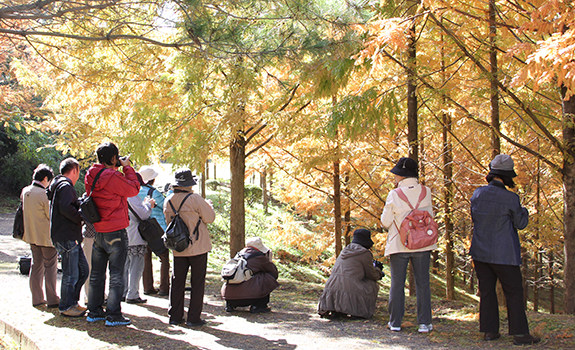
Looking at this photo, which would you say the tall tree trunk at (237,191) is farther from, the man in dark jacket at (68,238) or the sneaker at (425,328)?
the sneaker at (425,328)

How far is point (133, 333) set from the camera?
448 cm

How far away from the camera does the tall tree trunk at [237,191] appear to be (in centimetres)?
859

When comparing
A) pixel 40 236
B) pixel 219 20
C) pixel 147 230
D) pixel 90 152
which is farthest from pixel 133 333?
pixel 90 152

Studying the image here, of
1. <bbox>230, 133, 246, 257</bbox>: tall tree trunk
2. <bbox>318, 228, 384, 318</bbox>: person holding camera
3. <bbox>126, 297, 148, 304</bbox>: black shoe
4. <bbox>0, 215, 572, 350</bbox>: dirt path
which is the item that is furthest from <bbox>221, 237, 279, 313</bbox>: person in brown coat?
<bbox>230, 133, 246, 257</bbox>: tall tree trunk

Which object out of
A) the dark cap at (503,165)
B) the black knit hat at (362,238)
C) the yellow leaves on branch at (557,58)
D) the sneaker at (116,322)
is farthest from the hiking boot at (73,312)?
the yellow leaves on branch at (557,58)

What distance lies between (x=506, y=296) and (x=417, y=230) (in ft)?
3.38

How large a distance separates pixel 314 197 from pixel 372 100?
21.2 ft

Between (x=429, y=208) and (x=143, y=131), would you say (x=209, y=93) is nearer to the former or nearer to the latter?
(x=143, y=131)

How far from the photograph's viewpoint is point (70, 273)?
4918 millimetres

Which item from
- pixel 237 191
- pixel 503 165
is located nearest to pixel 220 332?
pixel 503 165

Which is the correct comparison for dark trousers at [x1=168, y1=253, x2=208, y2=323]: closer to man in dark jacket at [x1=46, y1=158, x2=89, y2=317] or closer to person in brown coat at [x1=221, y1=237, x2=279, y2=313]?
person in brown coat at [x1=221, y1=237, x2=279, y2=313]

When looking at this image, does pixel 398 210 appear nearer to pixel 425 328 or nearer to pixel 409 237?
pixel 409 237

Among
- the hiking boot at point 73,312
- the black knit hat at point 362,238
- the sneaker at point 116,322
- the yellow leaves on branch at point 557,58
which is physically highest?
the yellow leaves on branch at point 557,58

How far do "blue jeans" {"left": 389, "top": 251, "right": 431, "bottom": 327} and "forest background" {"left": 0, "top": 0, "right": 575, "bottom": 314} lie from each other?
1861mm
